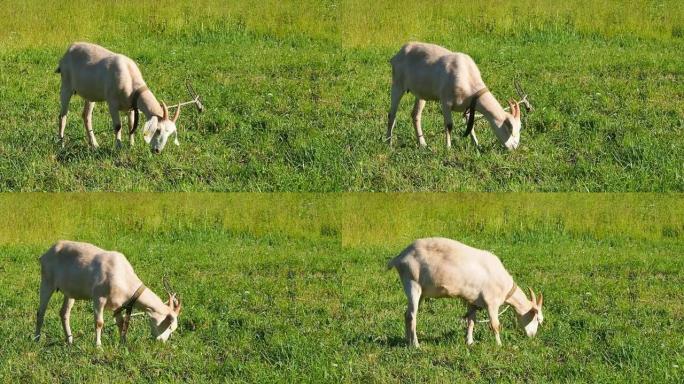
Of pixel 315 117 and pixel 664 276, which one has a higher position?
pixel 315 117

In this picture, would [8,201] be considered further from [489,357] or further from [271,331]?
[489,357]

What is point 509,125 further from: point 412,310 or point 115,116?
point 115,116

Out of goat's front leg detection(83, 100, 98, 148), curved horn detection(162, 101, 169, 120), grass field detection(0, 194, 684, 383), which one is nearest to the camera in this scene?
grass field detection(0, 194, 684, 383)

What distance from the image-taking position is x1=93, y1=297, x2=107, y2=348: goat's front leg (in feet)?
47.4

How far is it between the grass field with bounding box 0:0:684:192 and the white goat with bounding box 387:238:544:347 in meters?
2.45

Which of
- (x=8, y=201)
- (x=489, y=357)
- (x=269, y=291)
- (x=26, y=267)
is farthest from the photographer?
(x=8, y=201)

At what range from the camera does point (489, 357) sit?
1384 centimetres

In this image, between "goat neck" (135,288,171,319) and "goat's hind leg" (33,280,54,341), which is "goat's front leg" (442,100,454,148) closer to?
"goat neck" (135,288,171,319)

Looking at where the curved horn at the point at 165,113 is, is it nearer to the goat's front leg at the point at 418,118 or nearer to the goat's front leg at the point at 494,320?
the goat's front leg at the point at 418,118

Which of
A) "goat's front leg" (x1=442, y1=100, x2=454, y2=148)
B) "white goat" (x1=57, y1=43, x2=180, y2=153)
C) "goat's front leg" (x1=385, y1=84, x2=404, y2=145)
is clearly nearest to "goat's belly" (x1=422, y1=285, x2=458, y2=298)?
"goat's front leg" (x1=442, y1=100, x2=454, y2=148)

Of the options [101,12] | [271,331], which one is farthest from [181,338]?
[101,12]

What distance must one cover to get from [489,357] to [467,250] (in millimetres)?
1402

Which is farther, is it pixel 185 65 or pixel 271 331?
pixel 185 65

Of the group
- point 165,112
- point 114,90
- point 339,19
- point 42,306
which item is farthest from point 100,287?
point 339,19
